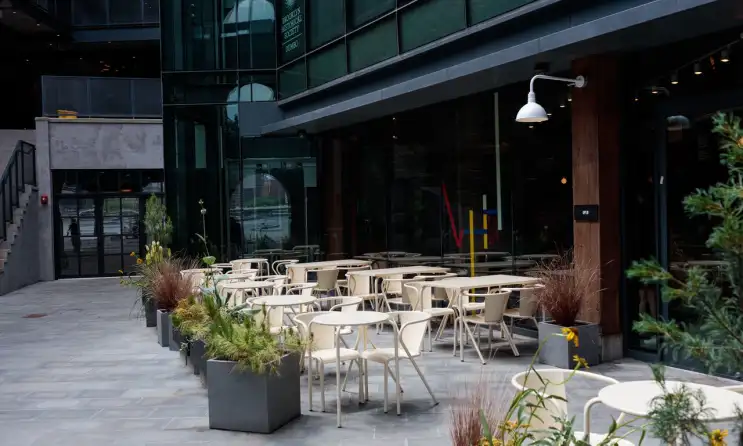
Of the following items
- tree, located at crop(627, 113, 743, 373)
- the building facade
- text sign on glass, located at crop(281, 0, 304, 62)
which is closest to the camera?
tree, located at crop(627, 113, 743, 373)

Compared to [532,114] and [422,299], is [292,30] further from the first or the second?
[532,114]

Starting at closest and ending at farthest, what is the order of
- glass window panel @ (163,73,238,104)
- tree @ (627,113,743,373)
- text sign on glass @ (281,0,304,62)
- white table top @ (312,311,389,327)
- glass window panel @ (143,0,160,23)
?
tree @ (627,113,743,373)
white table top @ (312,311,389,327)
text sign on glass @ (281,0,304,62)
glass window panel @ (163,73,238,104)
glass window panel @ (143,0,160,23)

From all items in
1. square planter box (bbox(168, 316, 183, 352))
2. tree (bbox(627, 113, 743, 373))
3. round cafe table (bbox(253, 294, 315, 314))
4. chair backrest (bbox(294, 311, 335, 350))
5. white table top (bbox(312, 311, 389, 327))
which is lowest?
square planter box (bbox(168, 316, 183, 352))

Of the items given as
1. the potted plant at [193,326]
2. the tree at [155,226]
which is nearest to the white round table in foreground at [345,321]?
the potted plant at [193,326]

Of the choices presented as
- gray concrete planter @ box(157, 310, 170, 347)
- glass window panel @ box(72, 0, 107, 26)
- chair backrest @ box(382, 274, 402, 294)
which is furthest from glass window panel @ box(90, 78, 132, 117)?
chair backrest @ box(382, 274, 402, 294)

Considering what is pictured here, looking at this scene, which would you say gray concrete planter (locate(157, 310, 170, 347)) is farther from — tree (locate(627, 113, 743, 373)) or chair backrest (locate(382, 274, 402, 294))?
tree (locate(627, 113, 743, 373))

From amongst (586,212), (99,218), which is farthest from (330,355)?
(99,218)

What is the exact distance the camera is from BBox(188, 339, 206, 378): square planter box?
7.12 m

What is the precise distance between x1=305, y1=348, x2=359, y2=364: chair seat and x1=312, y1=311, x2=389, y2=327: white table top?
0.31 m

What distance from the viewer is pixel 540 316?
9469 mm

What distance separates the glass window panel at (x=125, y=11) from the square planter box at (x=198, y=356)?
20.1 metres

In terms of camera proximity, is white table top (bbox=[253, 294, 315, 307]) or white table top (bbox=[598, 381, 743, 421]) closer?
white table top (bbox=[598, 381, 743, 421])

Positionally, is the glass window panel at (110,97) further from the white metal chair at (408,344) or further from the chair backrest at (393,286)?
the white metal chair at (408,344)

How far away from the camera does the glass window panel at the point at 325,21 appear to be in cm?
1299
